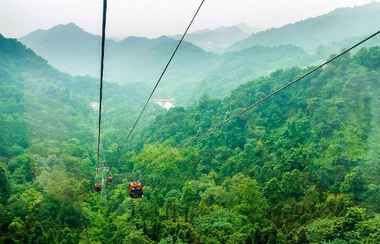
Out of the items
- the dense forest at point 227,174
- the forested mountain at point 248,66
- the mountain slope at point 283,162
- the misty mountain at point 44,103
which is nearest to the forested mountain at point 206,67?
the forested mountain at point 248,66

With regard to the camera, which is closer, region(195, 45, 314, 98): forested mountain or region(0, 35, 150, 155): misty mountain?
region(0, 35, 150, 155): misty mountain

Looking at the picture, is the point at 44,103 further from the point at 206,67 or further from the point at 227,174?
the point at 206,67

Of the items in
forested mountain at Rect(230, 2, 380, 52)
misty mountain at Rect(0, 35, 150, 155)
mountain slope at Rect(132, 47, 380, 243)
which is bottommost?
misty mountain at Rect(0, 35, 150, 155)

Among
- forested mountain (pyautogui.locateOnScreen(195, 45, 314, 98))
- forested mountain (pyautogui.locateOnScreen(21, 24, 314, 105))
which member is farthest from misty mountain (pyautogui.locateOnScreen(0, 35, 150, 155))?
forested mountain (pyautogui.locateOnScreen(195, 45, 314, 98))

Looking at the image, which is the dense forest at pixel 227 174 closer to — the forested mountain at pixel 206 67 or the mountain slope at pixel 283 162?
the mountain slope at pixel 283 162

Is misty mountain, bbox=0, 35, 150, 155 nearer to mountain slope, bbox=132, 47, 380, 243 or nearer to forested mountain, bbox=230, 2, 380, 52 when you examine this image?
mountain slope, bbox=132, 47, 380, 243

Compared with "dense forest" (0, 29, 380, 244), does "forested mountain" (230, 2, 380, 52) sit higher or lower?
higher

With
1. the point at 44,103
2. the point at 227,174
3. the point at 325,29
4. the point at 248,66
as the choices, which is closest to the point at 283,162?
the point at 227,174
